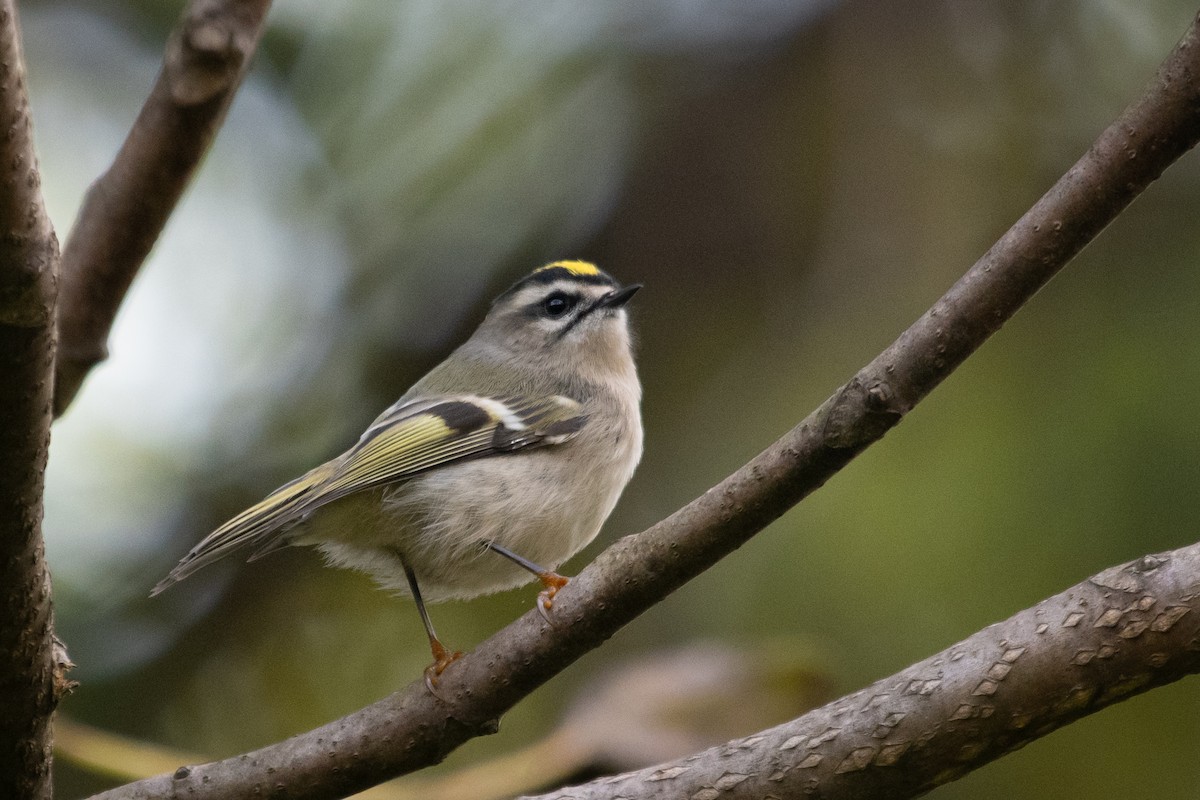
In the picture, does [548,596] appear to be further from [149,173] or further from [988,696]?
[149,173]

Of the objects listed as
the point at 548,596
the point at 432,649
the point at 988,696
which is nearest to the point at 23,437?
the point at 548,596

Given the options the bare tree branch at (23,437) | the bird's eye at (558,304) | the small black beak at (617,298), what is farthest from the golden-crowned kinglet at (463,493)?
the bare tree branch at (23,437)

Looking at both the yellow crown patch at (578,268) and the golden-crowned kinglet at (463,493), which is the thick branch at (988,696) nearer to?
the golden-crowned kinglet at (463,493)

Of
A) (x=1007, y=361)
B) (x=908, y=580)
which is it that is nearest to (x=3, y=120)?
(x=908, y=580)

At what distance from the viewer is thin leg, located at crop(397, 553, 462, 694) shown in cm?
191

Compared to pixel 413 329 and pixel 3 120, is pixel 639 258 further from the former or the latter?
pixel 3 120

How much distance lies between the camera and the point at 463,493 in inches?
108

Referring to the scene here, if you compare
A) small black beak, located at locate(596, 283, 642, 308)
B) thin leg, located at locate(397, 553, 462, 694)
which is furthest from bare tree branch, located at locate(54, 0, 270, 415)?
small black beak, located at locate(596, 283, 642, 308)

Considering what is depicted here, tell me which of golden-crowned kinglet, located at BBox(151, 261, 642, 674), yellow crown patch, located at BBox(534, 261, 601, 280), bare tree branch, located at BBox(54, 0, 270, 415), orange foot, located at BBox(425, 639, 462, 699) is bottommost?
orange foot, located at BBox(425, 639, 462, 699)

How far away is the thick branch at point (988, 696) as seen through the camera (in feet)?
4.82

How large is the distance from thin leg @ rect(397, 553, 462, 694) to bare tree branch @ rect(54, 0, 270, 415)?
2.86ft

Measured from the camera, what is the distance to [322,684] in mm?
4012

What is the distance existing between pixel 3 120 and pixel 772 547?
2791 millimetres

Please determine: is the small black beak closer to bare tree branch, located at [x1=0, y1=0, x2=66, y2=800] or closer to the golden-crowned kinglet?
the golden-crowned kinglet
